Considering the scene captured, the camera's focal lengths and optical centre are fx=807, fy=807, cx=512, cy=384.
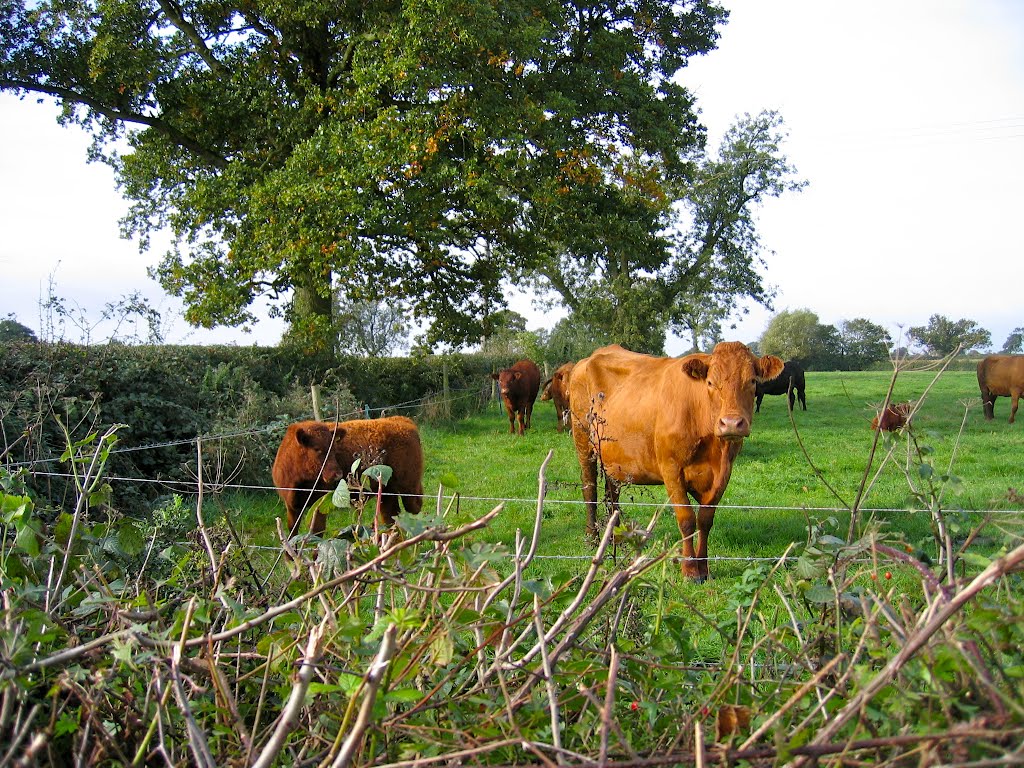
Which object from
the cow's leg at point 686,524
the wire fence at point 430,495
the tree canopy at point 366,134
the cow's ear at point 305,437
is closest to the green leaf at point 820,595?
the wire fence at point 430,495

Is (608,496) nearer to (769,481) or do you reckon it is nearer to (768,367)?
(768,367)

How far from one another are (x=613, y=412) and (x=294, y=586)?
5.76 meters

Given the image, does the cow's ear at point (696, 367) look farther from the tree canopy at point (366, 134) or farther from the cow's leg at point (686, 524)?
the tree canopy at point (366, 134)

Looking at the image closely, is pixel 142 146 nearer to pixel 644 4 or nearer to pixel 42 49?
pixel 42 49

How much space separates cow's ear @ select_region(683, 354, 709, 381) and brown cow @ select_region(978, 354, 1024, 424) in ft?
48.5

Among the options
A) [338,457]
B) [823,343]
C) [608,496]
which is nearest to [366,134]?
[338,457]

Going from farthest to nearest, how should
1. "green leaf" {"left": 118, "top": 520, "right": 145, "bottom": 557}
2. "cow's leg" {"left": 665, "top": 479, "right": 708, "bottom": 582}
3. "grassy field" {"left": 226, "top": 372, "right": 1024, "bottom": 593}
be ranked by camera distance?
"cow's leg" {"left": 665, "top": 479, "right": 708, "bottom": 582} → "grassy field" {"left": 226, "top": 372, "right": 1024, "bottom": 593} → "green leaf" {"left": 118, "top": 520, "right": 145, "bottom": 557}

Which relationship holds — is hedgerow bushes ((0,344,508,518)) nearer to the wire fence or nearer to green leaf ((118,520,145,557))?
the wire fence

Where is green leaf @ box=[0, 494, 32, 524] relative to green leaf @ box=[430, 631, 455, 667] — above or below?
above

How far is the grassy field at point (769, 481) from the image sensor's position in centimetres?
432

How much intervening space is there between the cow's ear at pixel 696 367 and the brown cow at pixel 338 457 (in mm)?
2404

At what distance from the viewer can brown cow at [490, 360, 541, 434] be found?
18.0 m

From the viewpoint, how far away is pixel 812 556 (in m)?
2.21

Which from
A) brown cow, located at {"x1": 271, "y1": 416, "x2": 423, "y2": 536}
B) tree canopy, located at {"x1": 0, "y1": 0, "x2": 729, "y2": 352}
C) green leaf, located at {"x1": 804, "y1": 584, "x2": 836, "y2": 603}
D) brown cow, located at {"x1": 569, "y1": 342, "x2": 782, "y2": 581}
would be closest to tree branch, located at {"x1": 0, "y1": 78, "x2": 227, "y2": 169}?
tree canopy, located at {"x1": 0, "y1": 0, "x2": 729, "y2": 352}
